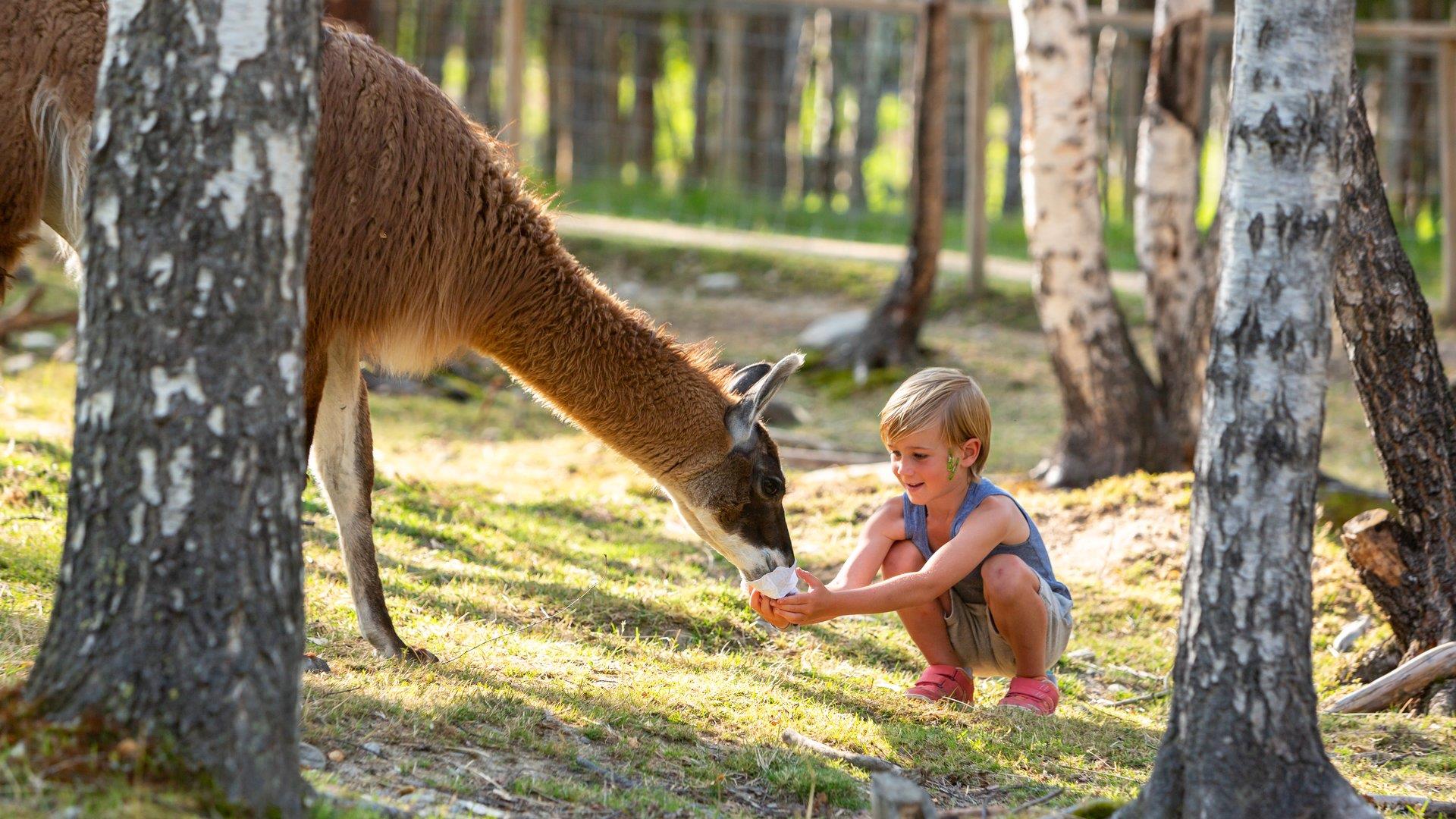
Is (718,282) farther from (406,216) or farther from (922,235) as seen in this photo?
(406,216)

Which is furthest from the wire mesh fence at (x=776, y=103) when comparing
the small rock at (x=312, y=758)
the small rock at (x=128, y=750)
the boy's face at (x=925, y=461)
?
the small rock at (x=128, y=750)

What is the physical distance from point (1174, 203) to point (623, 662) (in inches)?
169

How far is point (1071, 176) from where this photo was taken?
706 cm

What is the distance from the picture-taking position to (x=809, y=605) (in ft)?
13.1

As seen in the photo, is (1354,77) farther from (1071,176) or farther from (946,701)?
(1071,176)

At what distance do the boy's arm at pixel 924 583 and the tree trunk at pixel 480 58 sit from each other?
1622 cm

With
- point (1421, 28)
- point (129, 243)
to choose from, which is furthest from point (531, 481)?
point (1421, 28)

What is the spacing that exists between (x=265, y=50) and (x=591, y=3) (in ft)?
51.5

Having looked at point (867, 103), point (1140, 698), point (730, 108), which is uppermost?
point (867, 103)

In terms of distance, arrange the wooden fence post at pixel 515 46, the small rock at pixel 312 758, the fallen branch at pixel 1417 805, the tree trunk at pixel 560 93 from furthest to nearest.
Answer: the tree trunk at pixel 560 93, the wooden fence post at pixel 515 46, the fallen branch at pixel 1417 805, the small rock at pixel 312 758

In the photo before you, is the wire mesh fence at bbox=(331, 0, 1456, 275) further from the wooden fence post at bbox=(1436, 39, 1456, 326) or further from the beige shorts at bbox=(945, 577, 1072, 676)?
the beige shorts at bbox=(945, 577, 1072, 676)

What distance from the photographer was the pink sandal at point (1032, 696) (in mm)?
4312

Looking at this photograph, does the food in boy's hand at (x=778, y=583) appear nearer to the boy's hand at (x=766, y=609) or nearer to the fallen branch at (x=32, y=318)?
the boy's hand at (x=766, y=609)

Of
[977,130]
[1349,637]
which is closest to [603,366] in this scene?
[1349,637]
